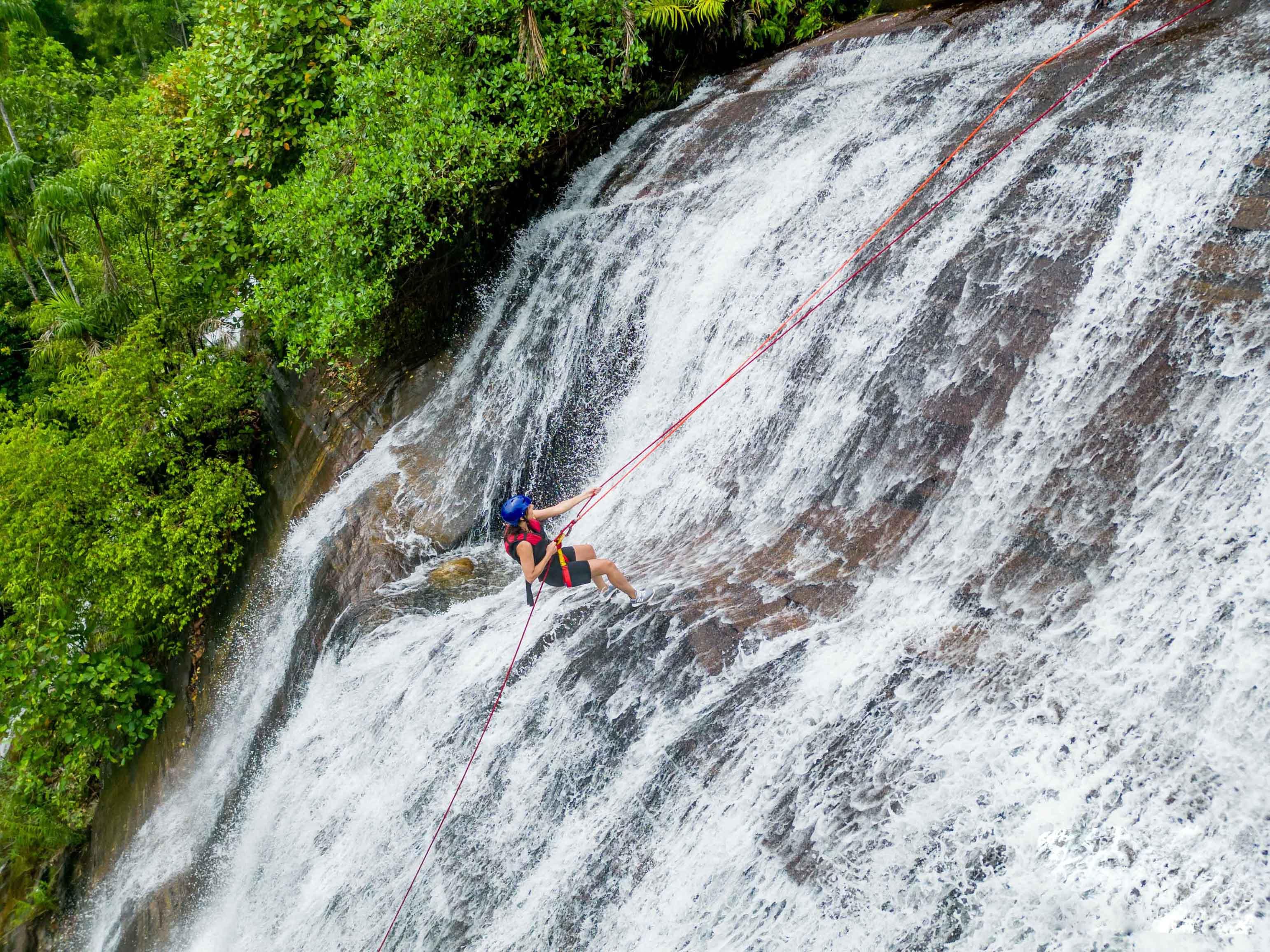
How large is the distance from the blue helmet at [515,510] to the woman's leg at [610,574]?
1.99ft

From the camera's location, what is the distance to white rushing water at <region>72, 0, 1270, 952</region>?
4.00m

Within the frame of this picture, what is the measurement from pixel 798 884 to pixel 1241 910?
6.20 ft

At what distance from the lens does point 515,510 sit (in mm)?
6090

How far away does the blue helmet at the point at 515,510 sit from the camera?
609cm

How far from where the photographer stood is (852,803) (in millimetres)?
4379

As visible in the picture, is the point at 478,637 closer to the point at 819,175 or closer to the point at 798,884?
the point at 798,884

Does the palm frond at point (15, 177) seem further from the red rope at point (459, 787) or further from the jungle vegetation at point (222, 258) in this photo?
the red rope at point (459, 787)

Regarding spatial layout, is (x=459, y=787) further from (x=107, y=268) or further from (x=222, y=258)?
(x=107, y=268)

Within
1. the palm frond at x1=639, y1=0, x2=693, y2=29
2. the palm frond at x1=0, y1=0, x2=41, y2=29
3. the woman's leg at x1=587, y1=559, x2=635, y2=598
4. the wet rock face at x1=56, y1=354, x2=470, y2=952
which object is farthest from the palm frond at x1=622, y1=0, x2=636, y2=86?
the palm frond at x1=0, y1=0, x2=41, y2=29

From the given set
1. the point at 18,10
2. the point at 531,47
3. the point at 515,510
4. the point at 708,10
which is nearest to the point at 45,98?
the point at 18,10

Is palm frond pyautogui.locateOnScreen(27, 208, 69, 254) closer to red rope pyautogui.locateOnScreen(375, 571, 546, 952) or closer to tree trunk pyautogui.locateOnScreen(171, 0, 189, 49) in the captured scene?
red rope pyautogui.locateOnScreen(375, 571, 546, 952)

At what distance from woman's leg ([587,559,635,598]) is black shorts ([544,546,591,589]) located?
0.03 metres

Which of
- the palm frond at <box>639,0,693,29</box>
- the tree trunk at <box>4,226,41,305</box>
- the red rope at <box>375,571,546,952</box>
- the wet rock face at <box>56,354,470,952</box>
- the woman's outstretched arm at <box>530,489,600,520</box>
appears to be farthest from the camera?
the tree trunk at <box>4,226,41,305</box>

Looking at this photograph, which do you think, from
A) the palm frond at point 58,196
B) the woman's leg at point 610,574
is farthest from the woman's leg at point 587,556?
the palm frond at point 58,196
